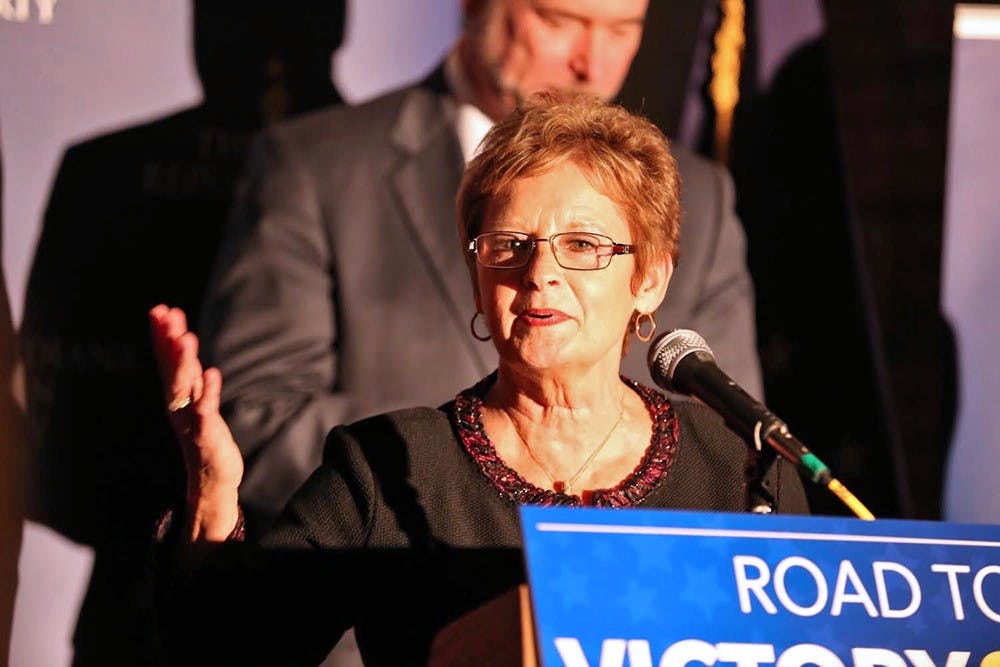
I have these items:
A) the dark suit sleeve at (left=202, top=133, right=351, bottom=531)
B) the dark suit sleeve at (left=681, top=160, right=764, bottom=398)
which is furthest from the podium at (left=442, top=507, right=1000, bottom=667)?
the dark suit sleeve at (left=681, top=160, right=764, bottom=398)

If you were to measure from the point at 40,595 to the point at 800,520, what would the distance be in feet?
7.68

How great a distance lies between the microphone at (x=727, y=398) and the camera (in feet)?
5.77

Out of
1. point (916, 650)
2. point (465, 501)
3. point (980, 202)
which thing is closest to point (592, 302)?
point (465, 501)

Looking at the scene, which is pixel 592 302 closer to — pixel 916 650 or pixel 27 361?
pixel 916 650

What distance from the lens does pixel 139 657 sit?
3.45 m

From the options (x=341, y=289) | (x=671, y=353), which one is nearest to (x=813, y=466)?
(x=671, y=353)

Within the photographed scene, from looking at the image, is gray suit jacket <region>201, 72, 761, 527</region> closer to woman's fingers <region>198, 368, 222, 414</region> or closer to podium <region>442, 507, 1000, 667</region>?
woman's fingers <region>198, 368, 222, 414</region>

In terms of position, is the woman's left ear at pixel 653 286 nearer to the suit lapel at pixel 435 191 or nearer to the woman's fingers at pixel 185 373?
the woman's fingers at pixel 185 373

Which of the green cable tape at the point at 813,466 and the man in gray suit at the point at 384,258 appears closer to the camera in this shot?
the green cable tape at the point at 813,466

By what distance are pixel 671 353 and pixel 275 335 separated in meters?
1.71

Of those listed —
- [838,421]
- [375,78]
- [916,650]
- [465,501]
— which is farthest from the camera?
[838,421]

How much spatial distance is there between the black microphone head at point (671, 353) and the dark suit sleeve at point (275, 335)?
1644 millimetres

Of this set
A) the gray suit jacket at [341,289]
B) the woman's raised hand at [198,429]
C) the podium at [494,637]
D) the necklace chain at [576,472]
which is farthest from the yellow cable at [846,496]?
the gray suit jacket at [341,289]

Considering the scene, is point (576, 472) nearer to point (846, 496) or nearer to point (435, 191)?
point (846, 496)
